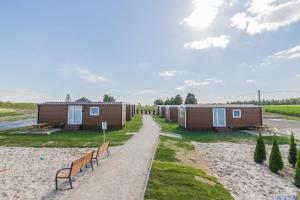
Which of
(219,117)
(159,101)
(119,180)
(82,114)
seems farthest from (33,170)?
(159,101)

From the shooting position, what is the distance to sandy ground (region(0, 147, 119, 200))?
6.98 metres

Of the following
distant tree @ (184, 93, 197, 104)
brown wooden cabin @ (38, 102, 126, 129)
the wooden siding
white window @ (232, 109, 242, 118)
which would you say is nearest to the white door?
the wooden siding

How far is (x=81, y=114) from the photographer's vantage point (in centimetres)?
2369

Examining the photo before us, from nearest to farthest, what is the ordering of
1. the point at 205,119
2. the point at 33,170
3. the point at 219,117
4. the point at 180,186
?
the point at 180,186
the point at 33,170
the point at 205,119
the point at 219,117

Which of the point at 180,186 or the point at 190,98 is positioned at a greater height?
the point at 190,98

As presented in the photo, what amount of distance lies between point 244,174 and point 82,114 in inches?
689

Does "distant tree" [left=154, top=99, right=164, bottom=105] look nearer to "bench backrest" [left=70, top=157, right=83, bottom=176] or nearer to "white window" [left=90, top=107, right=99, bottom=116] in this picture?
"white window" [left=90, top=107, right=99, bottom=116]

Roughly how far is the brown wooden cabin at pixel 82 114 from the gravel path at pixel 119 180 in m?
12.3

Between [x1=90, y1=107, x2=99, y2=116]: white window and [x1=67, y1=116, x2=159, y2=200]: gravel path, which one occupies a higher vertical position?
[x1=90, y1=107, x2=99, y2=116]: white window

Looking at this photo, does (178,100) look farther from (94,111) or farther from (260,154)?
(260,154)

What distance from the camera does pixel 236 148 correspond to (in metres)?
15.4

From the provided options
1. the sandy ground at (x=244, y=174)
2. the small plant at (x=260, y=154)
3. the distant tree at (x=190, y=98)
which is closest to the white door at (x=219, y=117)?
the sandy ground at (x=244, y=174)

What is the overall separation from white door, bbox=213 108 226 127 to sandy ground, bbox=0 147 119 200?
14042 mm

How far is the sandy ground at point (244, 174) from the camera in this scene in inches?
347
